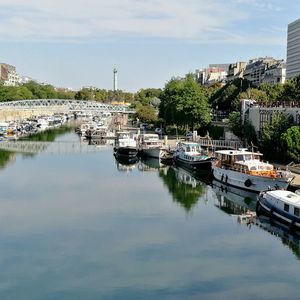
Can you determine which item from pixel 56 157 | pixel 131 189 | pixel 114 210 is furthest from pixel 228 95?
pixel 114 210

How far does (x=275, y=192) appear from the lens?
80.6 feet

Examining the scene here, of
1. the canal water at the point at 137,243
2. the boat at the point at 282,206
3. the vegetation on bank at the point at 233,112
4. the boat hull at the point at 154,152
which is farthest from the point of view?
the boat hull at the point at 154,152

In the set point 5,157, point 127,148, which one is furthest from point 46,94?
point 127,148

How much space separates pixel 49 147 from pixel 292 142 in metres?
31.7

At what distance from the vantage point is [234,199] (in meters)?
29.4

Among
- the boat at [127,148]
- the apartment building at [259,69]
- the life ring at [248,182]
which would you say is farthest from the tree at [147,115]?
the life ring at [248,182]

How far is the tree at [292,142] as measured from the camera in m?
32.4

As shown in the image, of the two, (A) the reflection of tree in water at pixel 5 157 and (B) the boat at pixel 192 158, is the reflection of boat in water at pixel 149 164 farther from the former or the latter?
(A) the reflection of tree in water at pixel 5 157

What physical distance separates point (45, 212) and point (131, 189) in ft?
24.8

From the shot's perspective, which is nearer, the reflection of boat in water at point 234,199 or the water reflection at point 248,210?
the water reflection at point 248,210

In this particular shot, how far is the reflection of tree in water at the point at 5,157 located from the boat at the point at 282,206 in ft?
76.2

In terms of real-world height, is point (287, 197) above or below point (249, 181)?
above

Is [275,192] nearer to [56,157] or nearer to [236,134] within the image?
[236,134]

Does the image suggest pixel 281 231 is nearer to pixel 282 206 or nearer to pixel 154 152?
pixel 282 206
